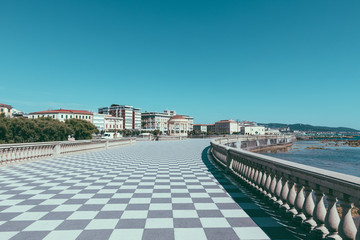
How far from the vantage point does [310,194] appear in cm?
379

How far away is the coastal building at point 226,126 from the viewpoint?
18024 centimetres

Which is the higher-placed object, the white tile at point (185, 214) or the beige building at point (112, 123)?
the beige building at point (112, 123)

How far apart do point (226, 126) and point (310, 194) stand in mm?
183352

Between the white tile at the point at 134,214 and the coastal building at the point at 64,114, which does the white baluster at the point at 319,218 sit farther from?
the coastal building at the point at 64,114

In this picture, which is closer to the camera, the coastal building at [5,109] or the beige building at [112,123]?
the coastal building at [5,109]

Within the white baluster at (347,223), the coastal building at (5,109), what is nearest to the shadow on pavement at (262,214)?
the white baluster at (347,223)

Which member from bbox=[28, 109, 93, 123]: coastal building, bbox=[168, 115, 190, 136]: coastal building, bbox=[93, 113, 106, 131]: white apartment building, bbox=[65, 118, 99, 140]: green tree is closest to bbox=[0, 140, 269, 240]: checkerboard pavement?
bbox=[65, 118, 99, 140]: green tree

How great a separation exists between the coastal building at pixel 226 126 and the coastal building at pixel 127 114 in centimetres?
6952

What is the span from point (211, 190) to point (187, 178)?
6.49 ft

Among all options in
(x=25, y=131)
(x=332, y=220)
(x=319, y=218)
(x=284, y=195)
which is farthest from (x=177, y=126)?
(x=332, y=220)

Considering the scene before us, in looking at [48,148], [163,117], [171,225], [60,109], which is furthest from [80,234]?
[163,117]

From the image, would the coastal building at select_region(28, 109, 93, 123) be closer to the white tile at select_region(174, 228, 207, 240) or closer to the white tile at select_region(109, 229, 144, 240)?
the white tile at select_region(109, 229, 144, 240)

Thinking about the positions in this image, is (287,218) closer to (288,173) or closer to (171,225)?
(288,173)

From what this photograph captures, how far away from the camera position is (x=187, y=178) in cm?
857
